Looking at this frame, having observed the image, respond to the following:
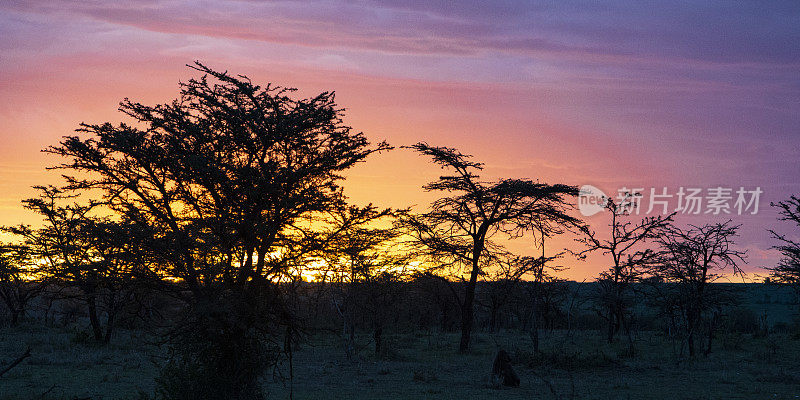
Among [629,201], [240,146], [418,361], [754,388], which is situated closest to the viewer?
[240,146]

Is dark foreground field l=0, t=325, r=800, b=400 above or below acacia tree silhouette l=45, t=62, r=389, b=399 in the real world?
below

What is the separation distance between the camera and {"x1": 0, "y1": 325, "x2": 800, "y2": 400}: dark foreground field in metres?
20.7

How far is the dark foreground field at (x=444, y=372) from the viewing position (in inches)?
816

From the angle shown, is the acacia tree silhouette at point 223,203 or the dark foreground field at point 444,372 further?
the dark foreground field at point 444,372

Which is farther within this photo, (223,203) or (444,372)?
(444,372)

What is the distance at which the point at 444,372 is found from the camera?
26828mm

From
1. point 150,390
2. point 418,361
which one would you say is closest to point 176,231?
point 150,390

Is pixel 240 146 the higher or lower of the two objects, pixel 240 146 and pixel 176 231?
the higher

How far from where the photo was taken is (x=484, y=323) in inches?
2589

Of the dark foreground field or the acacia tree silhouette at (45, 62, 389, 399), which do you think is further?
the dark foreground field

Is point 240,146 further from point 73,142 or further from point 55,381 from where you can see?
point 55,381

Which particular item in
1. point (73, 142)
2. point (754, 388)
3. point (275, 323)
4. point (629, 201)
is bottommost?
point (754, 388)

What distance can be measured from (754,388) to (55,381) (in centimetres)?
2499

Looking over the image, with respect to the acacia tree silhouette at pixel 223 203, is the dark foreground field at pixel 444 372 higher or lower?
lower
